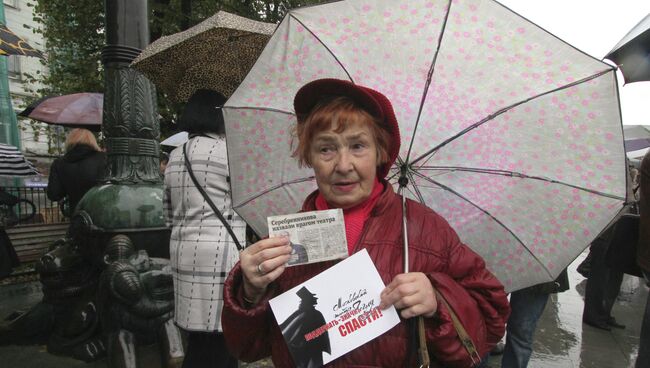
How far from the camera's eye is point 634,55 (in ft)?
11.8

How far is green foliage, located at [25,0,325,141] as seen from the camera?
429 inches

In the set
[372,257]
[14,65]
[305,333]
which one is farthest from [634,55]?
[14,65]

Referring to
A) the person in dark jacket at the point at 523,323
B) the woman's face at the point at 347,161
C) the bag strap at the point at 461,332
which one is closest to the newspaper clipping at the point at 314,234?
the woman's face at the point at 347,161

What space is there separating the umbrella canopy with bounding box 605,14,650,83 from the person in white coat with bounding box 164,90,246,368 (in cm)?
325

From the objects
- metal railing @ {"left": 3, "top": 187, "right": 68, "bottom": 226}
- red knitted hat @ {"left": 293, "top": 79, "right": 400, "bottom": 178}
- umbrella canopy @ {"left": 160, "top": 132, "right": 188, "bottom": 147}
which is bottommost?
metal railing @ {"left": 3, "top": 187, "right": 68, "bottom": 226}

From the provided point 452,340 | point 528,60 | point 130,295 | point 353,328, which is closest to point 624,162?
point 528,60

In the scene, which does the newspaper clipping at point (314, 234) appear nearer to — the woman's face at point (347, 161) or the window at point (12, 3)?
the woman's face at point (347, 161)

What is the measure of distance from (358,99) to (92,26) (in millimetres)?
12294

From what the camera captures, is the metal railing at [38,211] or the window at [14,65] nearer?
the metal railing at [38,211]

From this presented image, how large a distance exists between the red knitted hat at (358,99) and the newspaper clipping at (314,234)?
Result: 36cm

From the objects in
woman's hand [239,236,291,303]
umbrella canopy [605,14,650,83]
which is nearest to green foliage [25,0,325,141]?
umbrella canopy [605,14,650,83]

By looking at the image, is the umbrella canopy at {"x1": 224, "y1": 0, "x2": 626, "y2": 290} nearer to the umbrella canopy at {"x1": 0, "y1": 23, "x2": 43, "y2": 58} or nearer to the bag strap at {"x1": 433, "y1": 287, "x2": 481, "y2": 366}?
the bag strap at {"x1": 433, "y1": 287, "x2": 481, "y2": 366}

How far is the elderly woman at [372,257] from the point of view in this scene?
1.35m

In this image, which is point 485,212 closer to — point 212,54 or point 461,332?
point 461,332
